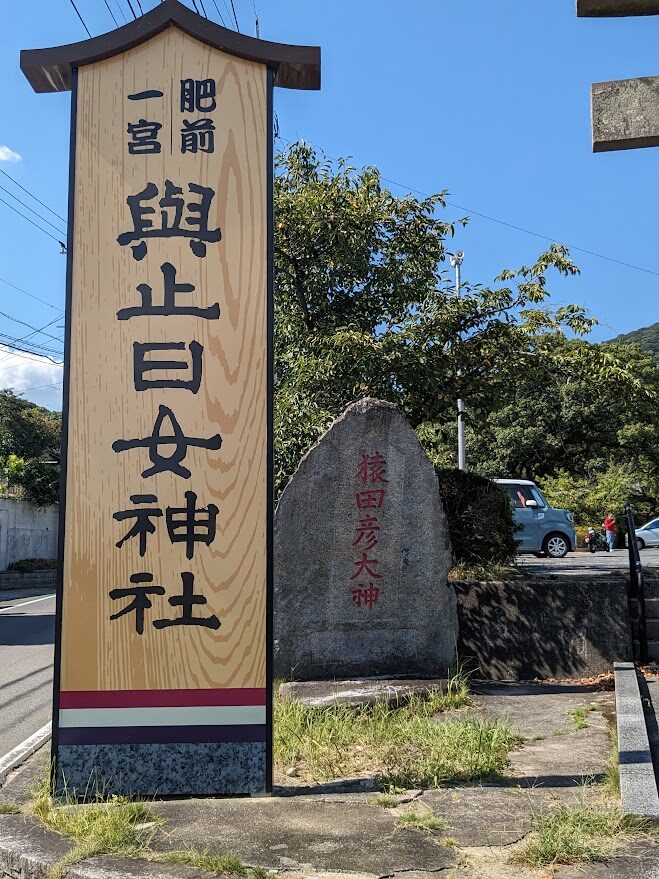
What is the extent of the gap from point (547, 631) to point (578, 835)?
4.07m

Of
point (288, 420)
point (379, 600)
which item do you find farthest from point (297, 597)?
point (288, 420)

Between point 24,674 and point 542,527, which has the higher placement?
point 542,527

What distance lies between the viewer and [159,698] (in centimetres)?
443

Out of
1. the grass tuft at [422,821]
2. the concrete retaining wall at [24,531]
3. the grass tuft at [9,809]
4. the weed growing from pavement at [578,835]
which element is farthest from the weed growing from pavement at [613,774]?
the concrete retaining wall at [24,531]

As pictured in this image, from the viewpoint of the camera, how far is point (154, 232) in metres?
4.76

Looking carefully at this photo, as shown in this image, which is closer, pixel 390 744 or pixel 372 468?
pixel 390 744

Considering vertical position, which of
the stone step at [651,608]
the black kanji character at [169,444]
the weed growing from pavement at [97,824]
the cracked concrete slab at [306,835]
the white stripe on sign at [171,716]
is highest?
the black kanji character at [169,444]

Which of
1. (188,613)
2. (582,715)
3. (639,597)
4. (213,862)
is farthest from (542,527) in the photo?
(213,862)

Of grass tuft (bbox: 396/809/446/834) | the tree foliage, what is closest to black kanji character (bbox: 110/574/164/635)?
grass tuft (bbox: 396/809/446/834)

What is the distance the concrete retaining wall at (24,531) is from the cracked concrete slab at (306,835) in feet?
79.0

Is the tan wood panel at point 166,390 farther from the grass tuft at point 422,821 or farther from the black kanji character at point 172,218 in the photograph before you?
the grass tuft at point 422,821

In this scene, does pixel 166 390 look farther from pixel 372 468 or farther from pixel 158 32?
pixel 372 468

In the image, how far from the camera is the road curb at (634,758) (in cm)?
379

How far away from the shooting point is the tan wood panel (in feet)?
14.7
